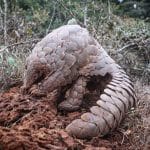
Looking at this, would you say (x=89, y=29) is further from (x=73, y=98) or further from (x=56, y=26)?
(x=73, y=98)

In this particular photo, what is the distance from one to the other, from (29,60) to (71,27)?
287mm

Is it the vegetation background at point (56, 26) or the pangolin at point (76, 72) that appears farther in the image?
the vegetation background at point (56, 26)

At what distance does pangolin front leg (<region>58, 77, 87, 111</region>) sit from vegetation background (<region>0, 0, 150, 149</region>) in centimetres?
28

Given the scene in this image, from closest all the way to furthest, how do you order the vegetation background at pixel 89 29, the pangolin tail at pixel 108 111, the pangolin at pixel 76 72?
1. the pangolin tail at pixel 108 111
2. the pangolin at pixel 76 72
3. the vegetation background at pixel 89 29

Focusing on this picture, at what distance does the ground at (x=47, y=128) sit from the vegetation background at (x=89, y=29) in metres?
0.01

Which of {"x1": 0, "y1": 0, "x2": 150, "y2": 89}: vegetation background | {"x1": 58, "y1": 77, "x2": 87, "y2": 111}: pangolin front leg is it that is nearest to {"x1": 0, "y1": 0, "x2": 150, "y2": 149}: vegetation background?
{"x1": 0, "y1": 0, "x2": 150, "y2": 89}: vegetation background

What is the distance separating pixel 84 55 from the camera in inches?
83.6

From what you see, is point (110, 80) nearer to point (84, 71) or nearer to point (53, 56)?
point (84, 71)

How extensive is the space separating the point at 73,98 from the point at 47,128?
0.24 metres

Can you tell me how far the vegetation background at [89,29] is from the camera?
2.74 metres

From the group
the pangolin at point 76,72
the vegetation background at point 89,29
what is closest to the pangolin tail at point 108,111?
the pangolin at point 76,72

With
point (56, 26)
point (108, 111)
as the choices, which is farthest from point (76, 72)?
point (56, 26)

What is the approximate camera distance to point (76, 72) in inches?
82.4

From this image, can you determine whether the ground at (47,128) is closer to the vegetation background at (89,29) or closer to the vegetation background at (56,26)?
the vegetation background at (89,29)
